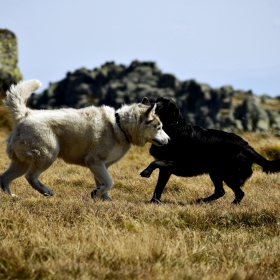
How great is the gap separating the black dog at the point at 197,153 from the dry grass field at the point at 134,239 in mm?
512

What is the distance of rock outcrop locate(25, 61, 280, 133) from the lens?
141375mm

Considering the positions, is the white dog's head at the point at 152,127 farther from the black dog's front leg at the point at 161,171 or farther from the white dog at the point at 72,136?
the black dog's front leg at the point at 161,171

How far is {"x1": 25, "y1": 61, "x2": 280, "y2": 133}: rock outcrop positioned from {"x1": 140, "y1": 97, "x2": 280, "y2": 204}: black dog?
126 m

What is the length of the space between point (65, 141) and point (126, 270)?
3628mm

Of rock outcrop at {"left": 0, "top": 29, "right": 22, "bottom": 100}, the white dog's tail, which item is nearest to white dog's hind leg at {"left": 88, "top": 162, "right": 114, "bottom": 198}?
the white dog's tail

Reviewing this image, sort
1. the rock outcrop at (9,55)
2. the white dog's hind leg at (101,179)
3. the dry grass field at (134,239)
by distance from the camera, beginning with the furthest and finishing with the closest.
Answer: the rock outcrop at (9,55) < the white dog's hind leg at (101,179) < the dry grass field at (134,239)

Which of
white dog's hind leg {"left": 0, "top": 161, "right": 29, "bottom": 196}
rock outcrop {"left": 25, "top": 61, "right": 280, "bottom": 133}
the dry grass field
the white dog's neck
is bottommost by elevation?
rock outcrop {"left": 25, "top": 61, "right": 280, "bottom": 133}

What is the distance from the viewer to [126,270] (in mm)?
4238

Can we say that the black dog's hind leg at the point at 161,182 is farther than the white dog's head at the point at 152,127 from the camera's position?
Yes

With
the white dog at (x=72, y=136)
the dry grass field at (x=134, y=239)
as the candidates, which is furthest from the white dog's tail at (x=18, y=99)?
the dry grass field at (x=134, y=239)

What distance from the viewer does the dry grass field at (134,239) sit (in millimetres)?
4230

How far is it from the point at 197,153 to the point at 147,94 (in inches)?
5461

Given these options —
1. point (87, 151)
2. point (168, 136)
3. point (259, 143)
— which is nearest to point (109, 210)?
point (87, 151)

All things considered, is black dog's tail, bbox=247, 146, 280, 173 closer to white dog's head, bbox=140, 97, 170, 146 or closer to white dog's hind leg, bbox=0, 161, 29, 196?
white dog's head, bbox=140, 97, 170, 146
